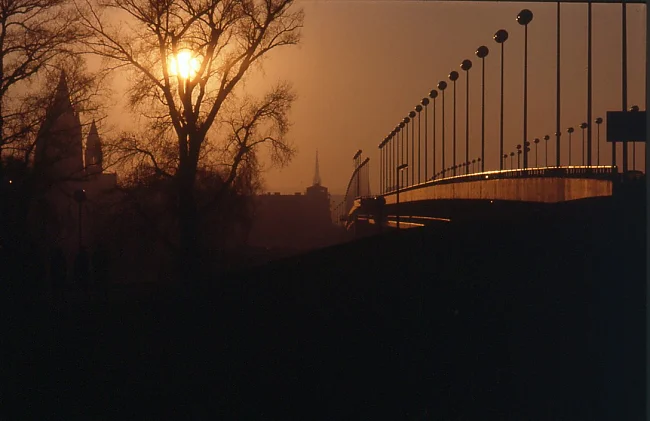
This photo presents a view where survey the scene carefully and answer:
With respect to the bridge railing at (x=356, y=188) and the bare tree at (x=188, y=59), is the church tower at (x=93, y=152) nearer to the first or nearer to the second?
the bare tree at (x=188, y=59)

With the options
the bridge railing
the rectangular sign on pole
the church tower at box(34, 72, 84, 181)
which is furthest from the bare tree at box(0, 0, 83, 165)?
the bridge railing

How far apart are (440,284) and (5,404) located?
7.08m

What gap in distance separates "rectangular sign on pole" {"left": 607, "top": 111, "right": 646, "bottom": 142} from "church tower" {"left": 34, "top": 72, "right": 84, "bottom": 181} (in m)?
Result: 16.8

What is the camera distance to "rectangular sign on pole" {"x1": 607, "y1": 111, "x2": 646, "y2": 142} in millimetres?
21750

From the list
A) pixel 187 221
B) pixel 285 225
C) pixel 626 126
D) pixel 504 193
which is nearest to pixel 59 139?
pixel 187 221

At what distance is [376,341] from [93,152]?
63.9 ft

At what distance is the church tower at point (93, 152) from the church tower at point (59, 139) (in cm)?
25

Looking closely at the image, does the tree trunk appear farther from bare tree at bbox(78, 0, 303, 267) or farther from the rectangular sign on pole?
the rectangular sign on pole

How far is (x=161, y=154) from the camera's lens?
106ft

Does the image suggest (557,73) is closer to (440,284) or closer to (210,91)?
(210,91)

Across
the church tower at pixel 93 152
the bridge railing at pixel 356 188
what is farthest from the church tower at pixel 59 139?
the bridge railing at pixel 356 188

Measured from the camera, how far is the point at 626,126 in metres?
22.2

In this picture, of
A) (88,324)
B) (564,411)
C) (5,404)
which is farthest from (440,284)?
(5,404)

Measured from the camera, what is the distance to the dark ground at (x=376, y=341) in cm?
1427
